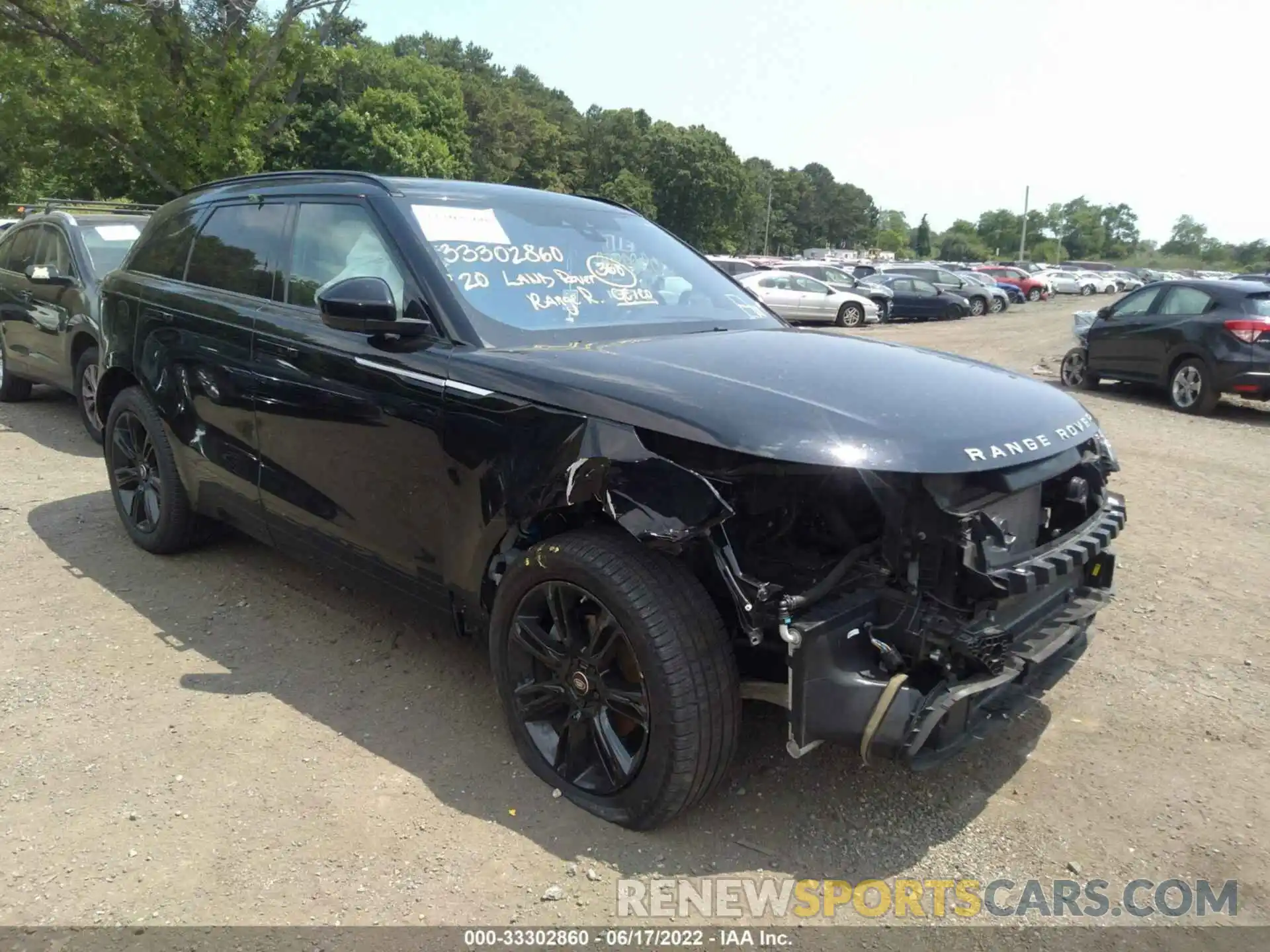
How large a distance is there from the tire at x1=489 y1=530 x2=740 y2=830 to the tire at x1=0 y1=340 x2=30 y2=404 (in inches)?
311

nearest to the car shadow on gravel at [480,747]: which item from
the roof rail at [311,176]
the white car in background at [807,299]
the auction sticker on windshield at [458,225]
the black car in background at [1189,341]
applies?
the auction sticker on windshield at [458,225]

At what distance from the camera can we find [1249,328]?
1073 cm


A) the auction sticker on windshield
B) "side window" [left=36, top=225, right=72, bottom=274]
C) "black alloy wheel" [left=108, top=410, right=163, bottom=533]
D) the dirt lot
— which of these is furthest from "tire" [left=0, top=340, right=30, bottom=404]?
the auction sticker on windshield

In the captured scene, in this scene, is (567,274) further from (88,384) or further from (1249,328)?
(1249,328)

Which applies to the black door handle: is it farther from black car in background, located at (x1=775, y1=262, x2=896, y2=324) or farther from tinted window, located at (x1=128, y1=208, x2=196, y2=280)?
black car in background, located at (x1=775, y1=262, x2=896, y2=324)

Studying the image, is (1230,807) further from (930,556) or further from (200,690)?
(200,690)

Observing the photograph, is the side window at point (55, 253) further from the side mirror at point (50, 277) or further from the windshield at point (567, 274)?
the windshield at point (567, 274)

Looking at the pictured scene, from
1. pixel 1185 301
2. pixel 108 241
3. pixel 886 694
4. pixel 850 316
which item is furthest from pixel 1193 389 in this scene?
pixel 850 316

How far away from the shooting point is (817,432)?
2498mm

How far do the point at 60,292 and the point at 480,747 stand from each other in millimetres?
6206

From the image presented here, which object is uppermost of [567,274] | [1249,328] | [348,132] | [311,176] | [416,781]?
[348,132]

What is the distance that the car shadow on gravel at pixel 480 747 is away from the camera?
2.77m

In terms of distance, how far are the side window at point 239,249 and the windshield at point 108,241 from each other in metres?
3.28

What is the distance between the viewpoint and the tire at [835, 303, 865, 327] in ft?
79.5
